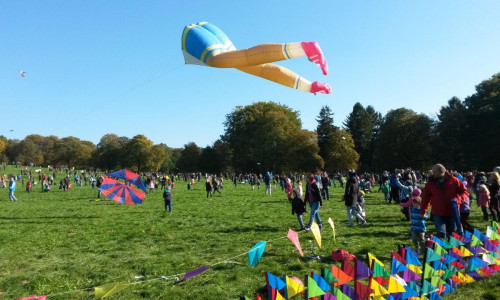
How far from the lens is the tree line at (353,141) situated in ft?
155

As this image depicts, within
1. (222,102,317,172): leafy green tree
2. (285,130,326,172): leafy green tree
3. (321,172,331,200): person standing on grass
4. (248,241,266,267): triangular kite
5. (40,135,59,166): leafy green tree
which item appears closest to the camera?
(248,241,266,267): triangular kite

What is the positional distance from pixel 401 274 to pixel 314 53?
3.66 m

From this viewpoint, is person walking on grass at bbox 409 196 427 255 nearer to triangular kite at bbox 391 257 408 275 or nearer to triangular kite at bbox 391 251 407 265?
triangular kite at bbox 391 251 407 265

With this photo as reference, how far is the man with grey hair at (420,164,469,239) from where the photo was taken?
Result: 21.3ft

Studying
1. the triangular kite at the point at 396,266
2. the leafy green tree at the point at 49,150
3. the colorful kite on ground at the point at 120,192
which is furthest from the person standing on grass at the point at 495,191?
the leafy green tree at the point at 49,150

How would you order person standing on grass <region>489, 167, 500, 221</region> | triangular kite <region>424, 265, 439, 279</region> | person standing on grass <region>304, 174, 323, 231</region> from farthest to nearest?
person standing on grass <region>489, 167, 500, 221</region> → person standing on grass <region>304, 174, 323, 231</region> → triangular kite <region>424, 265, 439, 279</region>

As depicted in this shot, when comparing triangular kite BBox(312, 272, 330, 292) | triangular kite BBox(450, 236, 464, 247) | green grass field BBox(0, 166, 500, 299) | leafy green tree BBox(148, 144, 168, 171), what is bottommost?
green grass field BBox(0, 166, 500, 299)

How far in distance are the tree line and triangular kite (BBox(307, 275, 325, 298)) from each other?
4954 cm

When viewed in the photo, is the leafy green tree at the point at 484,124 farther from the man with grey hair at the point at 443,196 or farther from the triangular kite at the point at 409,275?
the triangular kite at the point at 409,275

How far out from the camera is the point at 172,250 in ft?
30.0

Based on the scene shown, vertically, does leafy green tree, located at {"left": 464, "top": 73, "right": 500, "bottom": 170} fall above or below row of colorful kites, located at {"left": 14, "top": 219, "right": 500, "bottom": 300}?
above

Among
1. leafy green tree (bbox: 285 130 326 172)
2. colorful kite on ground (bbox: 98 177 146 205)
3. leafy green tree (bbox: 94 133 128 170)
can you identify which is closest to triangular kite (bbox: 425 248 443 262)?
colorful kite on ground (bbox: 98 177 146 205)

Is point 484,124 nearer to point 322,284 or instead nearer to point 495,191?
point 495,191

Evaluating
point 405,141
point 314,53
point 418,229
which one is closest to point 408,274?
point 418,229
